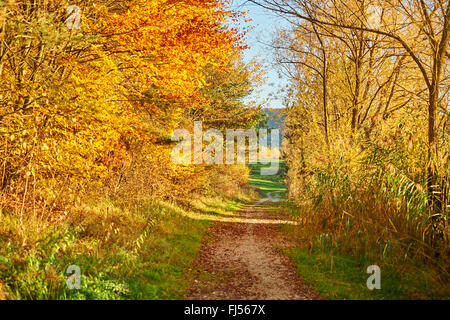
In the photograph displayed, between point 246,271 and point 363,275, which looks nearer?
point 363,275

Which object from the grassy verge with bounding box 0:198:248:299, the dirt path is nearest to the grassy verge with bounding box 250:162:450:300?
the dirt path

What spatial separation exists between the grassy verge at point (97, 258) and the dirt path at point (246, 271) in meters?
0.39

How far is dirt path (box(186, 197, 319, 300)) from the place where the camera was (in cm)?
521

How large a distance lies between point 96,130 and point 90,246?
2817 mm

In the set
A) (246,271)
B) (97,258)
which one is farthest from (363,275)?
(97,258)

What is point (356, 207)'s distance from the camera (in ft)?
22.8

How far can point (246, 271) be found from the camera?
6.48 metres

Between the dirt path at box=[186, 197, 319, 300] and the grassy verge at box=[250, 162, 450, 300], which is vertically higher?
the grassy verge at box=[250, 162, 450, 300]

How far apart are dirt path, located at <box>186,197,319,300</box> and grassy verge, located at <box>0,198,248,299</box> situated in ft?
1.27

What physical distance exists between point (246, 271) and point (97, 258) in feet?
10.1

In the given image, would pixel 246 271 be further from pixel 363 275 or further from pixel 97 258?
pixel 97 258

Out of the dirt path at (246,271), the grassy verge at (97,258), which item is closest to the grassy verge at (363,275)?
the dirt path at (246,271)

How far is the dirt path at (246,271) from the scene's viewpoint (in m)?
5.21

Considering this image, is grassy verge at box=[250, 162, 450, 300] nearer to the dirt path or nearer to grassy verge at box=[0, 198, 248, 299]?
the dirt path
